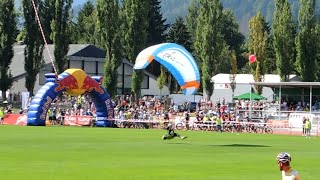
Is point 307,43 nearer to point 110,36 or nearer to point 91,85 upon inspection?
point 110,36

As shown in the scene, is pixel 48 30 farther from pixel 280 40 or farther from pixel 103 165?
pixel 103 165

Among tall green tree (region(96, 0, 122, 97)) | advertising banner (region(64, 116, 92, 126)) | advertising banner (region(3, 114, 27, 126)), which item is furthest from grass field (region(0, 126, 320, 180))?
tall green tree (region(96, 0, 122, 97))

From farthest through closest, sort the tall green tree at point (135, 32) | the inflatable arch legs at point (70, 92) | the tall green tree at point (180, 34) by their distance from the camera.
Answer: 1. the tall green tree at point (180, 34)
2. the tall green tree at point (135, 32)
3. the inflatable arch legs at point (70, 92)

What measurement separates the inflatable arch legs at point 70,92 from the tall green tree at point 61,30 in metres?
16.6

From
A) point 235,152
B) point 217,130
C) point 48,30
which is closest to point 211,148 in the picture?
point 235,152

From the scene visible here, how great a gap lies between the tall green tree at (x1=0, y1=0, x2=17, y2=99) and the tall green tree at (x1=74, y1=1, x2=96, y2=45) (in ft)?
128

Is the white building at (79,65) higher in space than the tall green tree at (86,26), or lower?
lower

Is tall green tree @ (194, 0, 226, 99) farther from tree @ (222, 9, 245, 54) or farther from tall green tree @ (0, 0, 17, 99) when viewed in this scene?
tree @ (222, 9, 245, 54)

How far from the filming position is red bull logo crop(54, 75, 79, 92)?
62.7 meters

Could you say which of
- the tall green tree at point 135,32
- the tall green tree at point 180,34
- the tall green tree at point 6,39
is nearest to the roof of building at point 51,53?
the tall green tree at point 6,39

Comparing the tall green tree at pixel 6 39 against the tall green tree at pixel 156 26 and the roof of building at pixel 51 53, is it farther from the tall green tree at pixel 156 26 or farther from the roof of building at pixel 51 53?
the tall green tree at pixel 156 26

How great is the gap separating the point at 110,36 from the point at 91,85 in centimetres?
1621

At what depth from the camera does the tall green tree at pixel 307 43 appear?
81.4 metres

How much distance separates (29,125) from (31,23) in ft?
74.4
